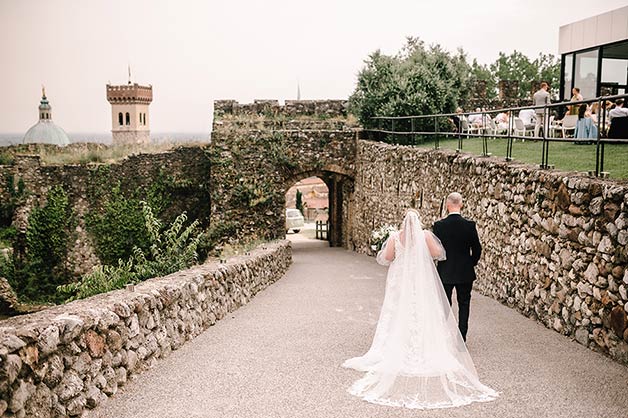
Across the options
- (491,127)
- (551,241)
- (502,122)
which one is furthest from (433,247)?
(502,122)

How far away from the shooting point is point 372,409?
514 centimetres

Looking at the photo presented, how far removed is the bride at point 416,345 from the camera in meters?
5.41

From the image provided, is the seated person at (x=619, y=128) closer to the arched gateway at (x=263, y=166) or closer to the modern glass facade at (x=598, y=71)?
the modern glass facade at (x=598, y=71)

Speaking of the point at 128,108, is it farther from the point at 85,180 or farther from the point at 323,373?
the point at 323,373

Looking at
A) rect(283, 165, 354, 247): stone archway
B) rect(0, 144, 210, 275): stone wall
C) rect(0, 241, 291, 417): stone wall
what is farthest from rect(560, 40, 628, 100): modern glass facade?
rect(0, 144, 210, 275): stone wall

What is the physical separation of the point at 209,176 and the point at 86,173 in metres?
4.18

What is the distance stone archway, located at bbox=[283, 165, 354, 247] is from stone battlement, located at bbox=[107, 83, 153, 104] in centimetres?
6030

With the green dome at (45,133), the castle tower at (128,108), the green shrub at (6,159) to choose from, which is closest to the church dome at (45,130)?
the green dome at (45,133)

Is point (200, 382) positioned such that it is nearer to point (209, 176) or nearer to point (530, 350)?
point (530, 350)

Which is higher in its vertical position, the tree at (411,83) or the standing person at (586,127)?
the tree at (411,83)

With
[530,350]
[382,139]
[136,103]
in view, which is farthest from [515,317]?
[136,103]

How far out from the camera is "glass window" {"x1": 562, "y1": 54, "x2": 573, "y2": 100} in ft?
55.2

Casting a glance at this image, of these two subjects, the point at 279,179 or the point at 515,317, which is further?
the point at 279,179

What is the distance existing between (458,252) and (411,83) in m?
14.2
